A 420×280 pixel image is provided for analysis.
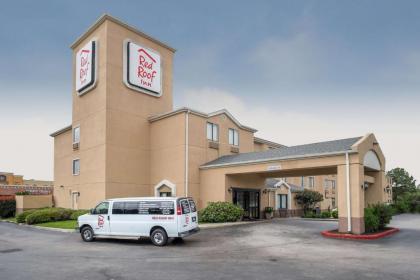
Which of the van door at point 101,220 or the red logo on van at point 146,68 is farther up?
the red logo on van at point 146,68

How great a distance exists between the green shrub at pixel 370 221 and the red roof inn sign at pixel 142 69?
20.4 metres

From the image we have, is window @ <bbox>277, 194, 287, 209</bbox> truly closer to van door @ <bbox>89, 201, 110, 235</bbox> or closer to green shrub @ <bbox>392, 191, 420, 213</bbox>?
green shrub @ <bbox>392, 191, 420, 213</bbox>

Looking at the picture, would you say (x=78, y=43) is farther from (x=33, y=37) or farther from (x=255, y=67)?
(x=255, y=67)

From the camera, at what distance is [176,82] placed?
36.0m

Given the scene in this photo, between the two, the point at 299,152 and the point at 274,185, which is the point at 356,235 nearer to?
the point at 299,152

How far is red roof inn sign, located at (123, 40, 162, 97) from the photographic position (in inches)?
1216

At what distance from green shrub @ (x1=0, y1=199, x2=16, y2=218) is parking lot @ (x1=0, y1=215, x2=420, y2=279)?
65.9 feet

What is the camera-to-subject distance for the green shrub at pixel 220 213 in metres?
25.6

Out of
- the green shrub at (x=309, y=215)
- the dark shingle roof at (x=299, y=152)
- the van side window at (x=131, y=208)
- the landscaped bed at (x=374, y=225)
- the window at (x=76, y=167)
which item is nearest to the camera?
the van side window at (x=131, y=208)

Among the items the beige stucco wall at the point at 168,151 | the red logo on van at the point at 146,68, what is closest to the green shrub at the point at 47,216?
the beige stucco wall at the point at 168,151

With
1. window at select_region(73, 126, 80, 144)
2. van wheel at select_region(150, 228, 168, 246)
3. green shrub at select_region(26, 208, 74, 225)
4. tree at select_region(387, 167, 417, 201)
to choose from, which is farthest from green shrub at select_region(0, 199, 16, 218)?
tree at select_region(387, 167, 417, 201)

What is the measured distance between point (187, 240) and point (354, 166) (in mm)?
9737

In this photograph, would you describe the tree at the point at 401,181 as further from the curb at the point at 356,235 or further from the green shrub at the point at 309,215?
the curb at the point at 356,235

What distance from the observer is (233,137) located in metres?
32.9
